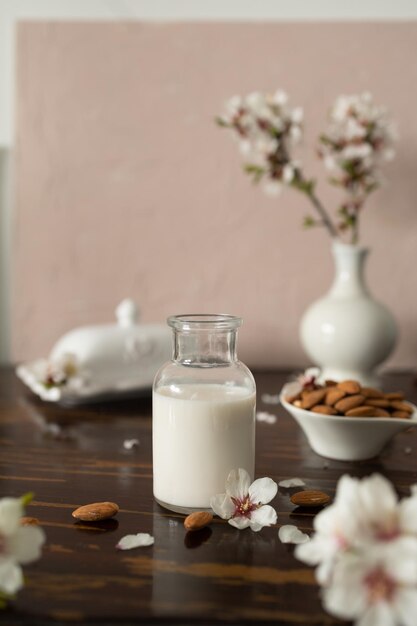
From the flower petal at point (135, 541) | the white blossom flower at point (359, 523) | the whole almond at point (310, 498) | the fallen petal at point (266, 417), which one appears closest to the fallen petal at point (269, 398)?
the fallen petal at point (266, 417)

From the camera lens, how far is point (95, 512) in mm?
607

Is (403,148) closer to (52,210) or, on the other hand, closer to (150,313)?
(150,313)

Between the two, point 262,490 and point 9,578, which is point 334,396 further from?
point 9,578

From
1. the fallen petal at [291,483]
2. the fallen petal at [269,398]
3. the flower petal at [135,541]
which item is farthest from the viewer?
the fallen petal at [269,398]

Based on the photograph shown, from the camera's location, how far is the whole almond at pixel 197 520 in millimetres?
591

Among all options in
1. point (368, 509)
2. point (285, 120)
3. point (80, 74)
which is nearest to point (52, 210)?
point (80, 74)

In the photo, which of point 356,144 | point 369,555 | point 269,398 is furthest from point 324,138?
point 369,555

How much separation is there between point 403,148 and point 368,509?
110cm

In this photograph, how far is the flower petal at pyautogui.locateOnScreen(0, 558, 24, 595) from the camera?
45 centimetres

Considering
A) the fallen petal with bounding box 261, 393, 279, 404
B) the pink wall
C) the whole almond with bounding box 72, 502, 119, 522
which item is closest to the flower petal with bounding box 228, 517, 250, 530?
the whole almond with bounding box 72, 502, 119, 522

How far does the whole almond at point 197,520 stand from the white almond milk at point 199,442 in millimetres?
20

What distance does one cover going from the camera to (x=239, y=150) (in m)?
1.38

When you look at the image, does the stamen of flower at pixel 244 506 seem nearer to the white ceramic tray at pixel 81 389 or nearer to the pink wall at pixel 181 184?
the white ceramic tray at pixel 81 389

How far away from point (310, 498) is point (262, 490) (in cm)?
6
